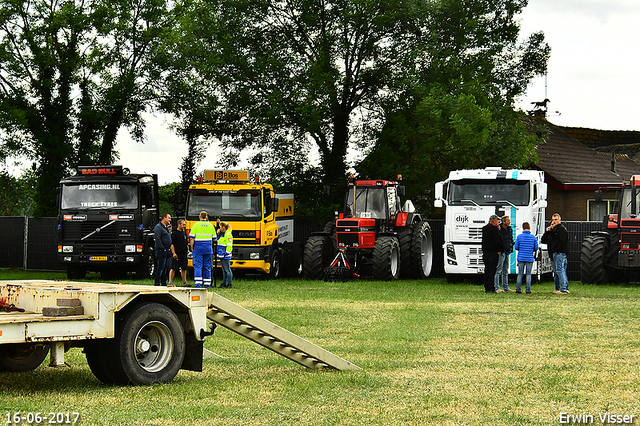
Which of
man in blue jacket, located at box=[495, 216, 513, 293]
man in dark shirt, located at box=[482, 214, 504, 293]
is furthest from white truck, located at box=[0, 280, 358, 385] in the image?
man in blue jacket, located at box=[495, 216, 513, 293]

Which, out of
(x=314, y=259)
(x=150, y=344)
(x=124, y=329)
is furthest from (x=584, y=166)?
(x=124, y=329)

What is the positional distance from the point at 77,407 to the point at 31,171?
98.6 ft

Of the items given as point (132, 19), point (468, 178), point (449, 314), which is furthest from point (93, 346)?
point (132, 19)

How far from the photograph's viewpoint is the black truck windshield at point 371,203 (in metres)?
28.2

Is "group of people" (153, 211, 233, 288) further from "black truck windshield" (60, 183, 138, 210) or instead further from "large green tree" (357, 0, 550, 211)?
"large green tree" (357, 0, 550, 211)

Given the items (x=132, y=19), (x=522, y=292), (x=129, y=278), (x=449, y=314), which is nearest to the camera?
(x=449, y=314)

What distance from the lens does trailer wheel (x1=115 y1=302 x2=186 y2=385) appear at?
354 inches

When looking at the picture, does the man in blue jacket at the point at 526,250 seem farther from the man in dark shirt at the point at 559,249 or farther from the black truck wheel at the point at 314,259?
the black truck wheel at the point at 314,259

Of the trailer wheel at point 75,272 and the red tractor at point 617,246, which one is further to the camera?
the trailer wheel at point 75,272

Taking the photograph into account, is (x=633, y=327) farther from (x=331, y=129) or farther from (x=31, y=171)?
(x=31, y=171)

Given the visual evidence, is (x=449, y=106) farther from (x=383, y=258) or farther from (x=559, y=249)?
(x=559, y=249)

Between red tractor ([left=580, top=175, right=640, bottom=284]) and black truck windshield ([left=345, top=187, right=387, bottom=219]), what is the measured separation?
617 centimetres

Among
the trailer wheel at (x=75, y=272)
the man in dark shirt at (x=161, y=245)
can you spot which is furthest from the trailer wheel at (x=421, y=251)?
the trailer wheel at (x=75, y=272)

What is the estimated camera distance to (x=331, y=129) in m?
33.3
